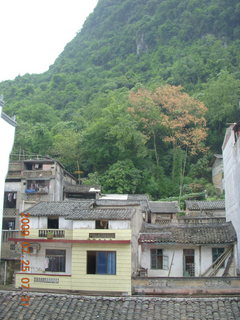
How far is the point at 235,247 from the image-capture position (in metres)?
20.5

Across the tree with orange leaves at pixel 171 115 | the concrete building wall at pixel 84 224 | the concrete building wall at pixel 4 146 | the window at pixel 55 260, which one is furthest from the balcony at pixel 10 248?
the tree with orange leaves at pixel 171 115

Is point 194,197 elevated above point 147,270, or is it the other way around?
point 194,197

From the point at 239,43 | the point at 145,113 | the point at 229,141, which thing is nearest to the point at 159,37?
the point at 239,43

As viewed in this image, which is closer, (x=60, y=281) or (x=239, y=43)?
(x=60, y=281)

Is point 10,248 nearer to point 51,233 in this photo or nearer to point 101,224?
point 51,233

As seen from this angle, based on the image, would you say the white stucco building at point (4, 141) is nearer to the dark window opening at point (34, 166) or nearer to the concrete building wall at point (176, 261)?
the concrete building wall at point (176, 261)

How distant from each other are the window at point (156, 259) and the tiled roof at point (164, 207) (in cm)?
1094

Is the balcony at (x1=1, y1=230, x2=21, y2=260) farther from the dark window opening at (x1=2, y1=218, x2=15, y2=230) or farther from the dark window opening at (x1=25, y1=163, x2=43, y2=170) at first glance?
the dark window opening at (x1=25, y1=163, x2=43, y2=170)

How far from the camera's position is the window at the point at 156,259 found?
70.6 feet

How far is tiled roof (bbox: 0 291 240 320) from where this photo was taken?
9.87m

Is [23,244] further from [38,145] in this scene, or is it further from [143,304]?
[38,145]

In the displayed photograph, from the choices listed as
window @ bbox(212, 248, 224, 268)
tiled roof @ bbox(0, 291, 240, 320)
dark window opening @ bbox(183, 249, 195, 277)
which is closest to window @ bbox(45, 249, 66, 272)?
dark window opening @ bbox(183, 249, 195, 277)

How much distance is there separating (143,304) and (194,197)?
2991 cm

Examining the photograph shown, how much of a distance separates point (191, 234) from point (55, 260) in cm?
801
